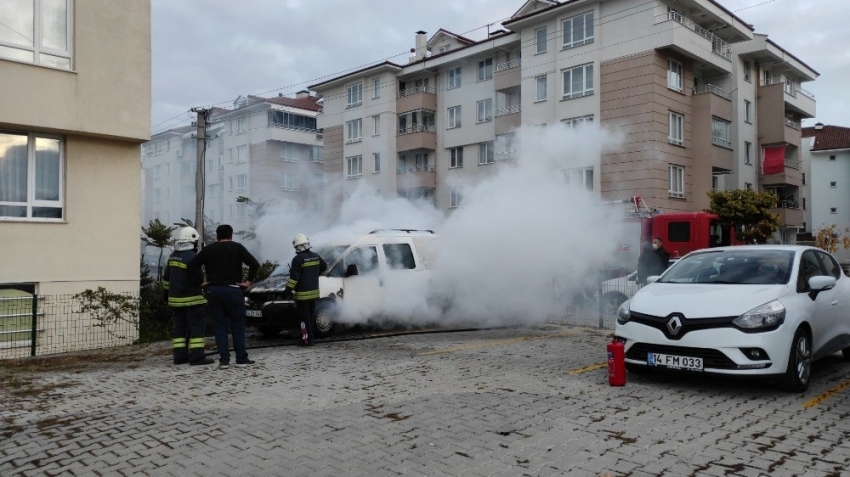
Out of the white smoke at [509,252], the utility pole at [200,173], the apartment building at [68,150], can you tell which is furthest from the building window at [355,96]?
the apartment building at [68,150]

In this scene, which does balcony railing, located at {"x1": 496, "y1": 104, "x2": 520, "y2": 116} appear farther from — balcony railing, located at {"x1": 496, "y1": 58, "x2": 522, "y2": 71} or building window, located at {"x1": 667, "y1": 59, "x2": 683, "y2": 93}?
building window, located at {"x1": 667, "y1": 59, "x2": 683, "y2": 93}

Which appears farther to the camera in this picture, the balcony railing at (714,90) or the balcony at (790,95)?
the balcony at (790,95)

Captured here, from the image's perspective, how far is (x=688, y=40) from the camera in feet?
85.2

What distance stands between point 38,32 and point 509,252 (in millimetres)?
8942

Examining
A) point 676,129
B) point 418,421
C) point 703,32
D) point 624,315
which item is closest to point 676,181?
point 676,129

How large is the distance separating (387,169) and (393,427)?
33000 millimetres

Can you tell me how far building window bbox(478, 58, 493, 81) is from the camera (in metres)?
33.8

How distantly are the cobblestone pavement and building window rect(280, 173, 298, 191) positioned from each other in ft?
59.2

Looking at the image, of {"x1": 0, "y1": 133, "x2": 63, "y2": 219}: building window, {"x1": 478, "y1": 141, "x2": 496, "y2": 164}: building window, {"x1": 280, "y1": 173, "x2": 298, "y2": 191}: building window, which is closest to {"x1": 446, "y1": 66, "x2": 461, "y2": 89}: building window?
{"x1": 478, "y1": 141, "x2": 496, "y2": 164}: building window

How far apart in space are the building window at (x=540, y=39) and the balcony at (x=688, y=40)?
5570 millimetres

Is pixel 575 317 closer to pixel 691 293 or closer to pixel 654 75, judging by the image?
pixel 691 293

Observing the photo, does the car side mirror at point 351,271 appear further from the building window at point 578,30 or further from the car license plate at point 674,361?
the building window at point 578,30

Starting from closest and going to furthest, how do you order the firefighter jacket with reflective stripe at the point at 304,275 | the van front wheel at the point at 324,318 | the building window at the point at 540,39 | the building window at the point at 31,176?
the firefighter jacket with reflective stripe at the point at 304,275 < the building window at the point at 31,176 < the van front wheel at the point at 324,318 < the building window at the point at 540,39

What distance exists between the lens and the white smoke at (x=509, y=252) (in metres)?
11.8
